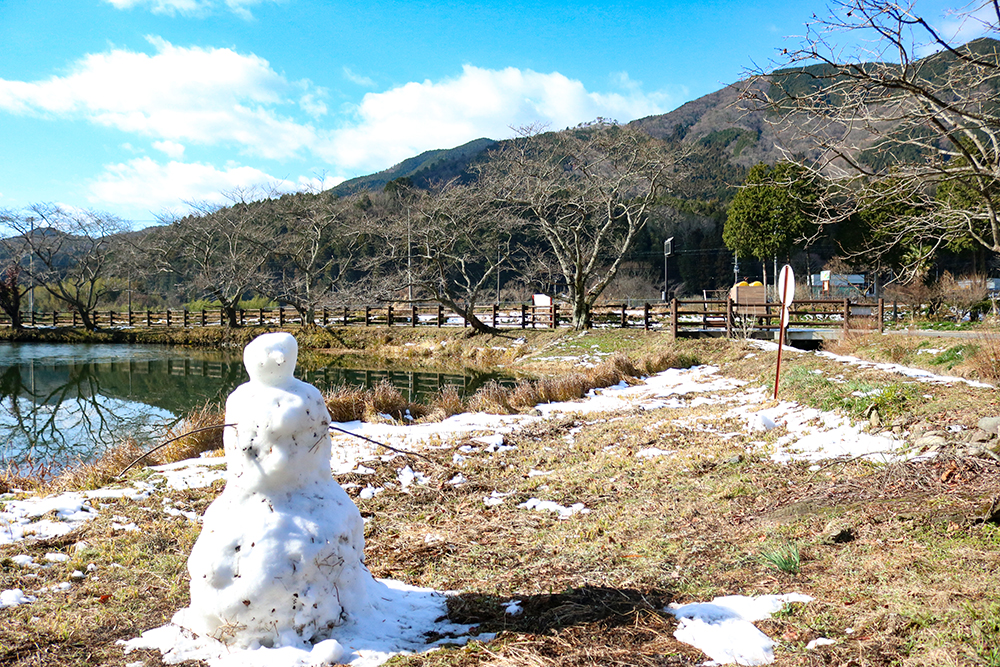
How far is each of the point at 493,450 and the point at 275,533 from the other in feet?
16.8

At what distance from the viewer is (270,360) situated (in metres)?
3.21

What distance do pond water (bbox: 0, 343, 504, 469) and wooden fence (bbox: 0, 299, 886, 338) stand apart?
7.22 meters

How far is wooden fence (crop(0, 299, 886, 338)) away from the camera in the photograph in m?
21.4

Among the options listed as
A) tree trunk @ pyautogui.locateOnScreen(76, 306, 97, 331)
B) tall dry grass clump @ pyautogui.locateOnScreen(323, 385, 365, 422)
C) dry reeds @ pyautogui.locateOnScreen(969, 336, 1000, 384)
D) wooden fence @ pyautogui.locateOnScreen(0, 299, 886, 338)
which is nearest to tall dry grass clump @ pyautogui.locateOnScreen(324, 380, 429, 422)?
tall dry grass clump @ pyautogui.locateOnScreen(323, 385, 365, 422)

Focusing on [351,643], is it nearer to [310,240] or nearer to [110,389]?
[110,389]

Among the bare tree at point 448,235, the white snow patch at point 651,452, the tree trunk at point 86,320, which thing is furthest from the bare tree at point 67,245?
the white snow patch at point 651,452

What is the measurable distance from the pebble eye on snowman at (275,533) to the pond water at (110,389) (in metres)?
7.53

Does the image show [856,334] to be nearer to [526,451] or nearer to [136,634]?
[526,451]

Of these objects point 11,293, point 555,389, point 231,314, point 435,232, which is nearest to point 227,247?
point 231,314

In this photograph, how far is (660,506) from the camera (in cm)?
543

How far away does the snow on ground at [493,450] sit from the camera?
3.03 meters

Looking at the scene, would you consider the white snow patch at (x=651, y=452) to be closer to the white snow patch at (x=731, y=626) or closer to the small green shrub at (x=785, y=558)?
the small green shrub at (x=785, y=558)

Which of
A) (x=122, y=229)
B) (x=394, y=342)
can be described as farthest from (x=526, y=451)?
(x=122, y=229)

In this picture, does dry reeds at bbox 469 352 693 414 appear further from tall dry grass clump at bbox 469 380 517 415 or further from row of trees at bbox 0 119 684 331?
row of trees at bbox 0 119 684 331
